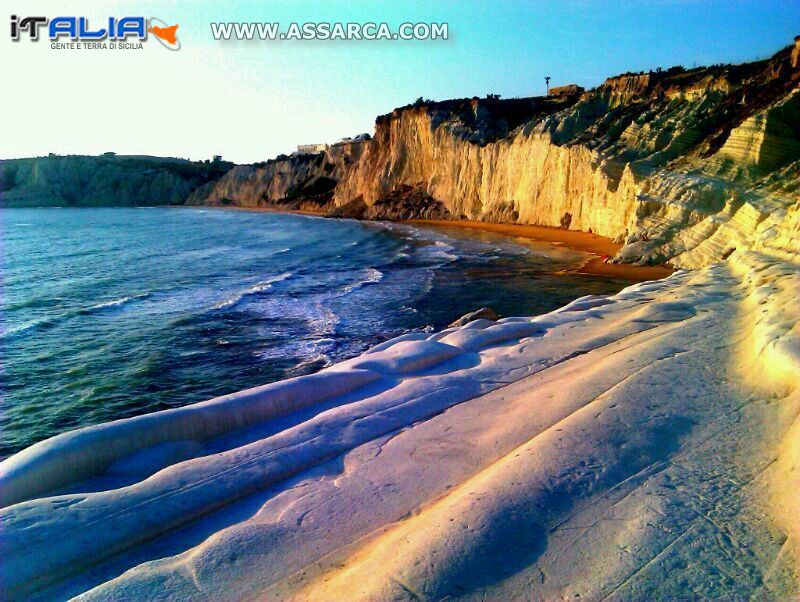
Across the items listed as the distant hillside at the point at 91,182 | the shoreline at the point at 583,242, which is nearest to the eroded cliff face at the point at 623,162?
the shoreline at the point at 583,242

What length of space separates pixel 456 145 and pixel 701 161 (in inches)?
1218

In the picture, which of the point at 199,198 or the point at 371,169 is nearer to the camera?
the point at 371,169

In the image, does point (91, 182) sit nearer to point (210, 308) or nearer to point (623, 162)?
point (210, 308)

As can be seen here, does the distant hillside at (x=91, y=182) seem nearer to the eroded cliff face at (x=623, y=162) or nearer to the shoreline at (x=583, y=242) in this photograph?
the eroded cliff face at (x=623, y=162)

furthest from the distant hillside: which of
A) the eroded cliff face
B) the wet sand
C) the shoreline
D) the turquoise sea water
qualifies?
the turquoise sea water

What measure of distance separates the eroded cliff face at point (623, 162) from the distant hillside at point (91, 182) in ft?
178

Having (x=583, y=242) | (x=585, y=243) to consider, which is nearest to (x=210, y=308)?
(x=585, y=243)

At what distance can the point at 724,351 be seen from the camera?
7.19 metres

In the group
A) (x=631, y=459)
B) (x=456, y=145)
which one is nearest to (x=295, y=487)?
(x=631, y=459)

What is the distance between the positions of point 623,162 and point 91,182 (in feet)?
357

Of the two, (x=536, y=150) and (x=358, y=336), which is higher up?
(x=536, y=150)

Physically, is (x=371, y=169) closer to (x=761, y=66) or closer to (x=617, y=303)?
(x=761, y=66)

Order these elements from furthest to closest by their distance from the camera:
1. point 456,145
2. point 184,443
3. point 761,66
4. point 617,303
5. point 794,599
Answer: point 456,145 → point 761,66 → point 617,303 → point 184,443 → point 794,599

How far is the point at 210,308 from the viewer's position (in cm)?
1855
